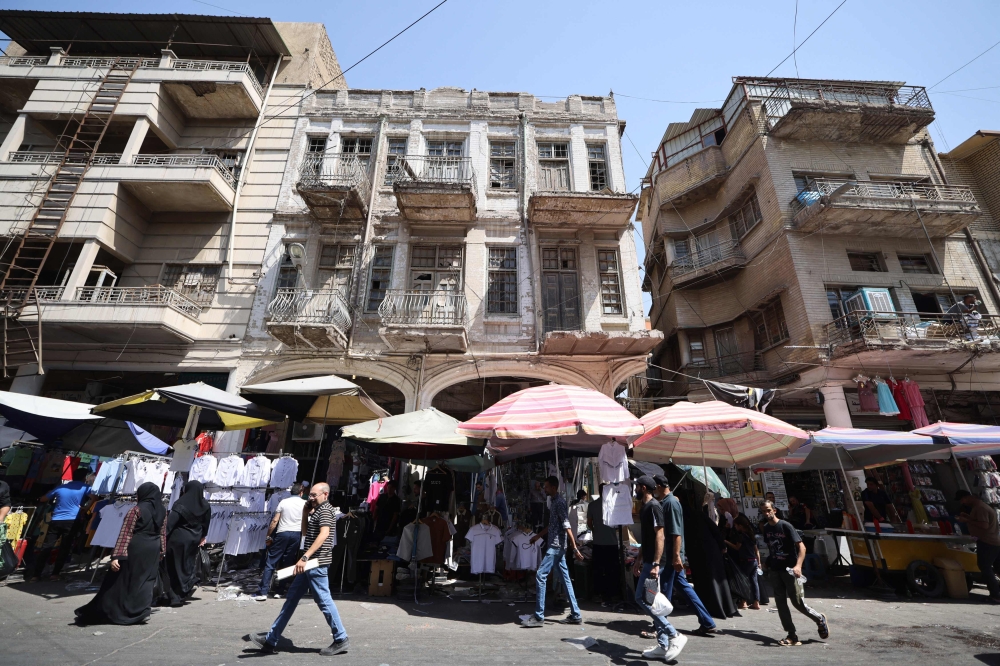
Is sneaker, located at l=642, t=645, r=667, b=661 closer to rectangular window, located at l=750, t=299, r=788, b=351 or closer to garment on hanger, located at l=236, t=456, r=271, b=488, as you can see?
garment on hanger, located at l=236, t=456, r=271, b=488

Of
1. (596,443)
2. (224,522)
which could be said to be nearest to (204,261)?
(224,522)

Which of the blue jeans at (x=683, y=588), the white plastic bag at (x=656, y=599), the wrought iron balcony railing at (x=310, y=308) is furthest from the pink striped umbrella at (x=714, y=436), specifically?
the wrought iron balcony railing at (x=310, y=308)

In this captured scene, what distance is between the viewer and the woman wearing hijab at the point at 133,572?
5.64 meters

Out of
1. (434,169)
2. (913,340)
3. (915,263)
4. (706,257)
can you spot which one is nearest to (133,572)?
(434,169)

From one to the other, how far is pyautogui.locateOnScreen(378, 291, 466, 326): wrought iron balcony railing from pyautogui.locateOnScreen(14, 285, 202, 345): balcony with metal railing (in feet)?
18.8

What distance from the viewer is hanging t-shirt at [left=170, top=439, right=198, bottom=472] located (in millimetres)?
7855

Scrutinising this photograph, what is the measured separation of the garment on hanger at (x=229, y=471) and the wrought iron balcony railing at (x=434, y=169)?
30.6 ft

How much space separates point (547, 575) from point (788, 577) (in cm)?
307

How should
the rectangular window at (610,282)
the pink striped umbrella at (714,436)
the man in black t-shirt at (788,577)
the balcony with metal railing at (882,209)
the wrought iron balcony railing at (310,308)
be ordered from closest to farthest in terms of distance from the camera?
the man in black t-shirt at (788,577) < the pink striped umbrella at (714,436) < the wrought iron balcony railing at (310,308) < the rectangular window at (610,282) < the balcony with metal railing at (882,209)

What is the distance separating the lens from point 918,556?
8414 mm

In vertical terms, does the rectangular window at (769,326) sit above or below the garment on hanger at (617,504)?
above

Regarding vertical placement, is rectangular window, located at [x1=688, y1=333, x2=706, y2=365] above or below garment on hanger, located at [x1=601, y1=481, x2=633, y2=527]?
above

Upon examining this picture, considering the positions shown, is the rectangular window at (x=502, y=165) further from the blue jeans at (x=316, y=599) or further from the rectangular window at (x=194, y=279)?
the blue jeans at (x=316, y=599)

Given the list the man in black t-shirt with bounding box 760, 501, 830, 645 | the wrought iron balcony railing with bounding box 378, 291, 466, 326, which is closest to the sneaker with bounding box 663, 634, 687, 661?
the man in black t-shirt with bounding box 760, 501, 830, 645
